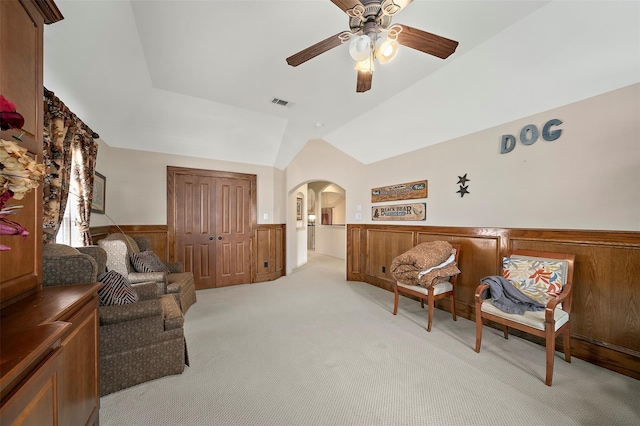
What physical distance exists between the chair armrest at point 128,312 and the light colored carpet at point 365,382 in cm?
54

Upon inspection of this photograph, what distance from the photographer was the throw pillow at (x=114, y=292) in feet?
6.17

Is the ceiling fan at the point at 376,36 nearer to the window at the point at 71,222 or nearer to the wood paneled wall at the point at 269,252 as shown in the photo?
the window at the point at 71,222

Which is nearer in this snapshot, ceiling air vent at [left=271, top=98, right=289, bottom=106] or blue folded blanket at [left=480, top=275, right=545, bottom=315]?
blue folded blanket at [left=480, top=275, right=545, bottom=315]

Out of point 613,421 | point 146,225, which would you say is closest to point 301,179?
point 146,225

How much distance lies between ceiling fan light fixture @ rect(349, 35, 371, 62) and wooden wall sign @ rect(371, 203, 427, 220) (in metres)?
2.56

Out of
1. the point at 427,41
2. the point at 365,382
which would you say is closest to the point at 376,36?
the point at 427,41

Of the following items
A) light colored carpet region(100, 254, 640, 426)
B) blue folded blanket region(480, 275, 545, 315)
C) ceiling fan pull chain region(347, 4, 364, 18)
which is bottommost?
Answer: light colored carpet region(100, 254, 640, 426)

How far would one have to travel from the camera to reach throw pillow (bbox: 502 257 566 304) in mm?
2230

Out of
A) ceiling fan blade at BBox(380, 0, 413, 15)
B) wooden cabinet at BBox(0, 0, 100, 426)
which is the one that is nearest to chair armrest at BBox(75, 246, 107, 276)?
wooden cabinet at BBox(0, 0, 100, 426)

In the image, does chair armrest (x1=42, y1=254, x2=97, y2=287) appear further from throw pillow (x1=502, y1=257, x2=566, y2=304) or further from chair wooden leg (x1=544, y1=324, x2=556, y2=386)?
throw pillow (x1=502, y1=257, x2=566, y2=304)

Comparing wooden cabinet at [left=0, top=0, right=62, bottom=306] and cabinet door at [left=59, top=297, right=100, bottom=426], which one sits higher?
wooden cabinet at [left=0, top=0, right=62, bottom=306]

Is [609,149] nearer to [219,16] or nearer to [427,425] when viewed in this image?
[427,425]

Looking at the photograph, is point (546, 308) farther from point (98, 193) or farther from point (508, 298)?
point (98, 193)

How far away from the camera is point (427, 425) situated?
154 centimetres
